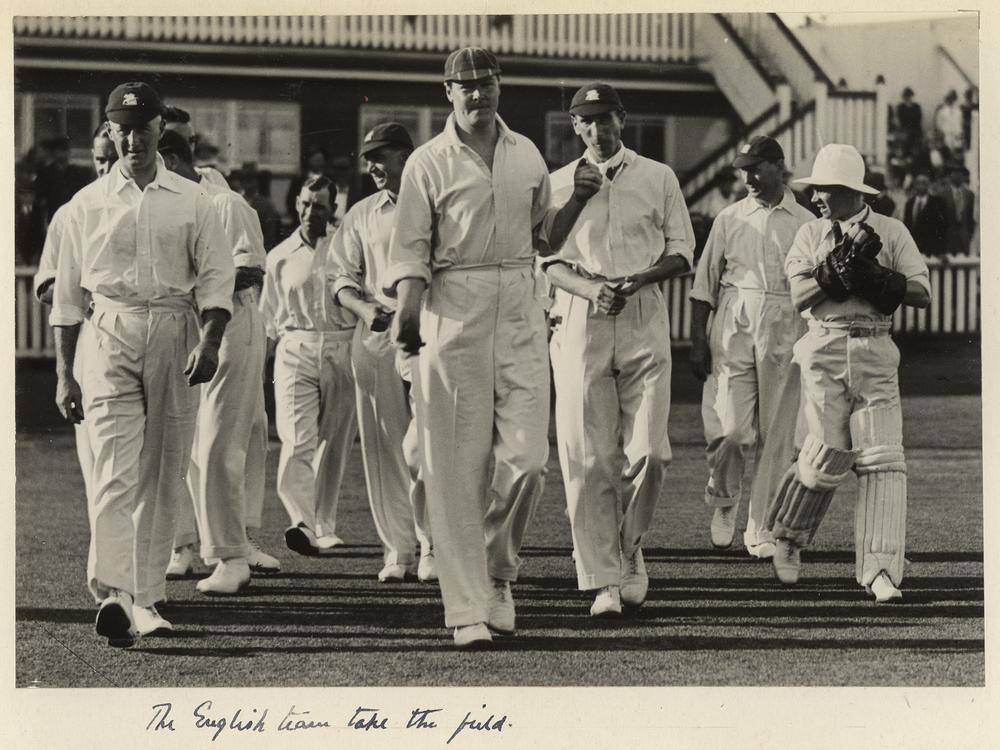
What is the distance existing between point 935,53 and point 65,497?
9.37 m

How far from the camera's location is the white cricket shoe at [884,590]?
8930mm

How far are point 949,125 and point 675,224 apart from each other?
13961mm

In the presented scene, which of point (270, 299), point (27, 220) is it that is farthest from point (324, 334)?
point (27, 220)

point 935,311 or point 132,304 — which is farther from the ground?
point 132,304

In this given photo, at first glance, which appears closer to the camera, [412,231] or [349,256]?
[412,231]

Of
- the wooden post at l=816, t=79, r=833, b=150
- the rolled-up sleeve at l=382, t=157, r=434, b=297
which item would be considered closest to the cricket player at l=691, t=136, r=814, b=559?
the rolled-up sleeve at l=382, t=157, r=434, b=297

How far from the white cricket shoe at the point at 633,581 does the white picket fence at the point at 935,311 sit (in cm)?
1038

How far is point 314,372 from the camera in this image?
11.5 meters

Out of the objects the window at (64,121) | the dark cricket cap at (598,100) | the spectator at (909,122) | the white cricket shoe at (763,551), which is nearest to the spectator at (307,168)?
the window at (64,121)

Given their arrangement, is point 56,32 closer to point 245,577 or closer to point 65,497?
point 245,577

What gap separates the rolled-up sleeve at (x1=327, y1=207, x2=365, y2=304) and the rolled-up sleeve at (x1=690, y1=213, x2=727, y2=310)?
2.13m

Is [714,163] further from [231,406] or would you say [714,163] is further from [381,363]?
[231,406]

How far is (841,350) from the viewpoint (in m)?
9.19
